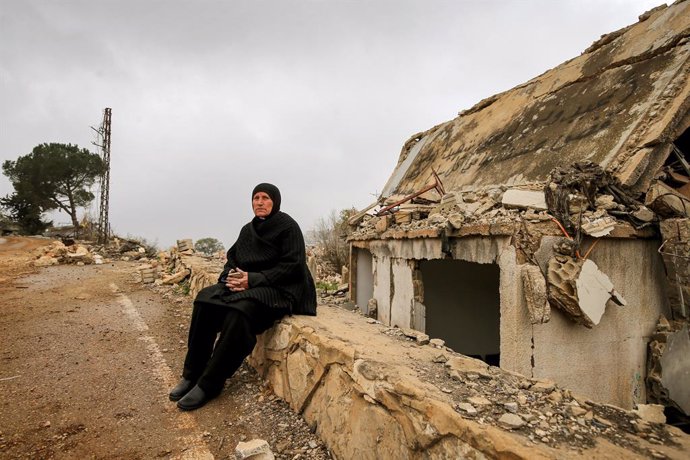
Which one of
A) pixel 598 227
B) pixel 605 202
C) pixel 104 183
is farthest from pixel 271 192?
pixel 104 183

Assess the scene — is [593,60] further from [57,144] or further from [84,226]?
[57,144]

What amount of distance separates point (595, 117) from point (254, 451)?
5.87 meters

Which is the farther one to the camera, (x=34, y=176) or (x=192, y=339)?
(x=34, y=176)

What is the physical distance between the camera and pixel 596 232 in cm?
386

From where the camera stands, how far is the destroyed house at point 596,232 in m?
3.88

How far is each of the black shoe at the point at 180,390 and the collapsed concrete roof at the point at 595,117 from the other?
475cm

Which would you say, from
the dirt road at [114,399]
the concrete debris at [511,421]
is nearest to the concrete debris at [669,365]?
the concrete debris at [511,421]

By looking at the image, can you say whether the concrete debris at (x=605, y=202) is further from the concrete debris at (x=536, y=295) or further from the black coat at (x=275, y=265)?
the black coat at (x=275, y=265)

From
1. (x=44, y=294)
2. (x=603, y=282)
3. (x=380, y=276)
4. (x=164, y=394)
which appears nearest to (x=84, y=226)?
(x=44, y=294)

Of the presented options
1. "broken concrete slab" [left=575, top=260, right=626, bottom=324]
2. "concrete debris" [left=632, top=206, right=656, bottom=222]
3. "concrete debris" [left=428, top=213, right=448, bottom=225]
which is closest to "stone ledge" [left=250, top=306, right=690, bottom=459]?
"broken concrete slab" [left=575, top=260, right=626, bottom=324]

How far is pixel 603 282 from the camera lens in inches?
153

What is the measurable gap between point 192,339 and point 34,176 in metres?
29.6

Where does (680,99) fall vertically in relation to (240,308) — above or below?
above

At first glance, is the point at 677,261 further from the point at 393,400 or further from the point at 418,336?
the point at 393,400
